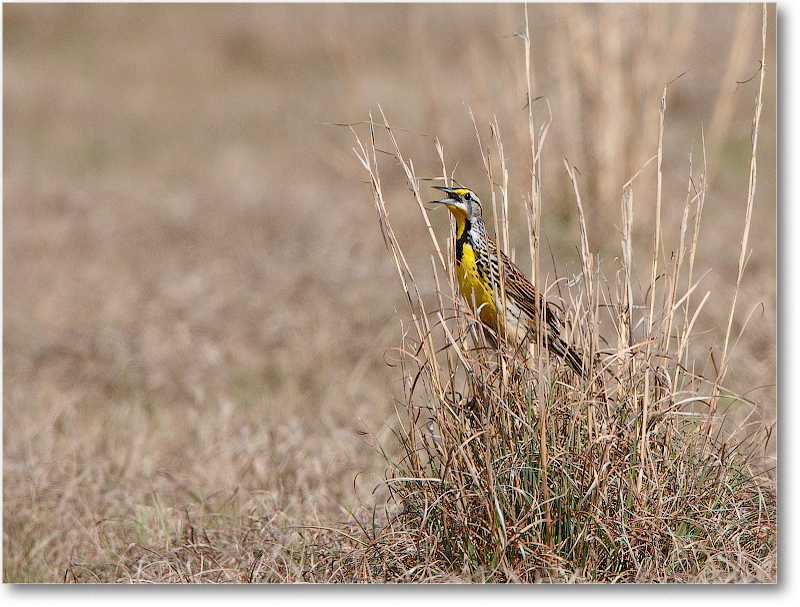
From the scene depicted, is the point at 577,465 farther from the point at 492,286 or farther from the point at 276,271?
the point at 276,271

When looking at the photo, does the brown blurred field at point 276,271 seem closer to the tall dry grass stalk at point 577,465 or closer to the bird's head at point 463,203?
the bird's head at point 463,203

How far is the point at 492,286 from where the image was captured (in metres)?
2.29

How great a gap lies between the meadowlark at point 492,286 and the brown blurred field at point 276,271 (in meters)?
0.17

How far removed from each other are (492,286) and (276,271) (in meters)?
3.64

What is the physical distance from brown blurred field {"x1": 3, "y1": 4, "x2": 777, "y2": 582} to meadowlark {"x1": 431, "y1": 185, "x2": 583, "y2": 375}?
0.55 ft

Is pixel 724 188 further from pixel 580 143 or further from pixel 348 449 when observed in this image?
pixel 348 449

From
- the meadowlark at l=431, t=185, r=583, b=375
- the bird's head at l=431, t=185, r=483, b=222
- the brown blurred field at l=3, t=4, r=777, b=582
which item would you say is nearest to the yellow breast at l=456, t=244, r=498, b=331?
the meadowlark at l=431, t=185, r=583, b=375

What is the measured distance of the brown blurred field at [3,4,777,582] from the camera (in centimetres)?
329

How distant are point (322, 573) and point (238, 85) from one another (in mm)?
9879

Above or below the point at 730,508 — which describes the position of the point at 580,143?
above

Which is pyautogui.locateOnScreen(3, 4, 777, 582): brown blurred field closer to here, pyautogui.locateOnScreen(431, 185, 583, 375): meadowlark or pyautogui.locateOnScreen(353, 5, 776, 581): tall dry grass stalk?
pyautogui.locateOnScreen(431, 185, 583, 375): meadowlark

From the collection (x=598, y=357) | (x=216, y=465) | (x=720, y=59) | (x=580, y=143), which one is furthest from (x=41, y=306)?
(x=720, y=59)

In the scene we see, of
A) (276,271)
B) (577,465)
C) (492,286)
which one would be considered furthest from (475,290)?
(276,271)

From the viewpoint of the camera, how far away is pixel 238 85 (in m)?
11.4
